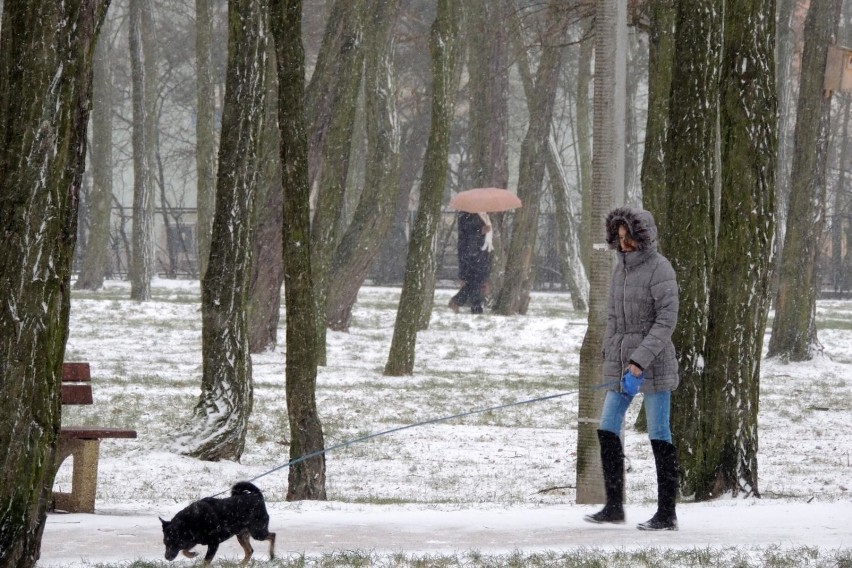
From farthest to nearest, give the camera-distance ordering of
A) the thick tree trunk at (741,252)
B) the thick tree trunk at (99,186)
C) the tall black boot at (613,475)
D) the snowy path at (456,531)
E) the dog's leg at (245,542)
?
the thick tree trunk at (99,186) → the thick tree trunk at (741,252) → the tall black boot at (613,475) → the snowy path at (456,531) → the dog's leg at (245,542)

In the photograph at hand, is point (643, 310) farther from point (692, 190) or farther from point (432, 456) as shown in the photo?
point (432, 456)

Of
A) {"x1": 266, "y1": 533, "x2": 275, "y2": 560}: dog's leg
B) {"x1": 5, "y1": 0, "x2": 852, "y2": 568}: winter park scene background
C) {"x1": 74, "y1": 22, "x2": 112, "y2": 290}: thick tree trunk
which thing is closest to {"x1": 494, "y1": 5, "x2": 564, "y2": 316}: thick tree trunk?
{"x1": 5, "y1": 0, "x2": 852, "y2": 568}: winter park scene background

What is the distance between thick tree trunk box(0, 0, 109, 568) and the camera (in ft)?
18.2

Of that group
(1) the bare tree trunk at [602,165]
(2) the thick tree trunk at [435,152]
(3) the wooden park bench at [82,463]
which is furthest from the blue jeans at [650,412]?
(2) the thick tree trunk at [435,152]

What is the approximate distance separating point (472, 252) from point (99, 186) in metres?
10.4

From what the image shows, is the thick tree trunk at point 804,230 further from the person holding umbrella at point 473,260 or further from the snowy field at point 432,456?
the person holding umbrella at point 473,260

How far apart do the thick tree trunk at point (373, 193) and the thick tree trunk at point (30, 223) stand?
1464 cm

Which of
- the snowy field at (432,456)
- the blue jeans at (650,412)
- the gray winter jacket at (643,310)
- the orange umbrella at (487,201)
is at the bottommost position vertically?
the snowy field at (432,456)

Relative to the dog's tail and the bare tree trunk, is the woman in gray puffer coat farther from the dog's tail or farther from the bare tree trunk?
the dog's tail

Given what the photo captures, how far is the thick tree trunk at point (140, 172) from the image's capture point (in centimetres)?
2897

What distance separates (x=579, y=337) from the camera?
22750mm

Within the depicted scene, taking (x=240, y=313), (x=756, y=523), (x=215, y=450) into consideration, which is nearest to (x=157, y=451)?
(x=215, y=450)

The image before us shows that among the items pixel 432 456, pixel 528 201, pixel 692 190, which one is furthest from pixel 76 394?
pixel 528 201

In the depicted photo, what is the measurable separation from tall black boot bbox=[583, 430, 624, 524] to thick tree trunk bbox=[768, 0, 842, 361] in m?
12.8
